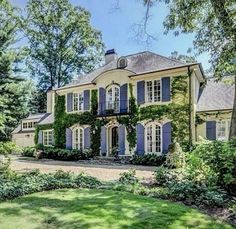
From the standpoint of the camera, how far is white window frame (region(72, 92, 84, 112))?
26516mm

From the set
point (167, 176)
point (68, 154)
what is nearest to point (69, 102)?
point (68, 154)

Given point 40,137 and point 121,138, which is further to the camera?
point 40,137

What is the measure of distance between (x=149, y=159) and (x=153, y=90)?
16.2 ft

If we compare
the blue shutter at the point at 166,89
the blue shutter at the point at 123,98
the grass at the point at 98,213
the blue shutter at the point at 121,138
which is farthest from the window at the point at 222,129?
the grass at the point at 98,213

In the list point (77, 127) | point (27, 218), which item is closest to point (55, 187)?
point (27, 218)

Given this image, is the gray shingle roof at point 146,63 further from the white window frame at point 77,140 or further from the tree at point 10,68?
the tree at point 10,68

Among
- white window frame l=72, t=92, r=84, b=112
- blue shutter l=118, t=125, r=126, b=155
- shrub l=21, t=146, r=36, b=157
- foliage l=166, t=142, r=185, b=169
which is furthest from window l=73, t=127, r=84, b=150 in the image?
foliage l=166, t=142, r=185, b=169

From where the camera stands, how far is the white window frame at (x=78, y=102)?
87.0 feet

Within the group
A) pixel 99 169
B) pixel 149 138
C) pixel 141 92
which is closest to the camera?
pixel 99 169

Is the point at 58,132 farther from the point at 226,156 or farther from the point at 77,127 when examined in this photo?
the point at 226,156

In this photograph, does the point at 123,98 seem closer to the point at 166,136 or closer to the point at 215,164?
the point at 166,136

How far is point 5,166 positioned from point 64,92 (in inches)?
667

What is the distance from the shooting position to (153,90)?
22828 millimetres

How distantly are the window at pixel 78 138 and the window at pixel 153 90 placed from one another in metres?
6.42
